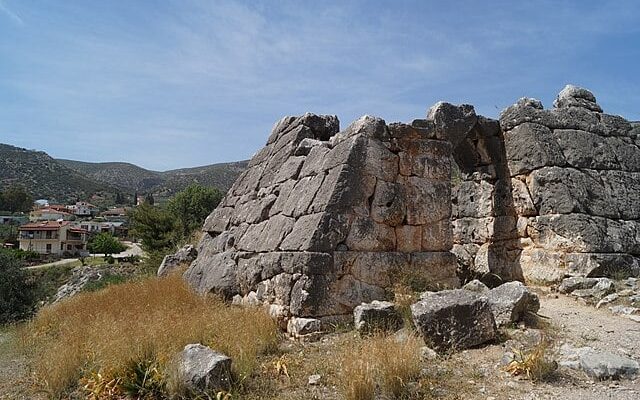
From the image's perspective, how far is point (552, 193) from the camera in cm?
874

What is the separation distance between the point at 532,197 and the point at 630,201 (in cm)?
176

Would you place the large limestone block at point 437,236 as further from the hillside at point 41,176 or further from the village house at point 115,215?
the hillside at point 41,176

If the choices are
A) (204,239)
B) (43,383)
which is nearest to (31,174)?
(204,239)

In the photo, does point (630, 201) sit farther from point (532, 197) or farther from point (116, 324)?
point (116, 324)

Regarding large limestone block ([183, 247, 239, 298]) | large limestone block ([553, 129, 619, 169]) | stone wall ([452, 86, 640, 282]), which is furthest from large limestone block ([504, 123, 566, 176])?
large limestone block ([183, 247, 239, 298])

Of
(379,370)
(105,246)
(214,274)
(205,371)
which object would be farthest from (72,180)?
(379,370)

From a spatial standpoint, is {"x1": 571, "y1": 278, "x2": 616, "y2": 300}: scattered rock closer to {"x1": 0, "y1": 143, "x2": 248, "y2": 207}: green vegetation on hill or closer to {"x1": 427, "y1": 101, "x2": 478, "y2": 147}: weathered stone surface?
{"x1": 427, "y1": 101, "x2": 478, "y2": 147}: weathered stone surface

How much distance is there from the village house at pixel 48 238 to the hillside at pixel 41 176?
2584 centimetres

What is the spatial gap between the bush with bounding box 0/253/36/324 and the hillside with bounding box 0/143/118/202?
251ft

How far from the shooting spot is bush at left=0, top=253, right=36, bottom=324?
48.5 feet

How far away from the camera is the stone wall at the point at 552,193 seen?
27.5ft

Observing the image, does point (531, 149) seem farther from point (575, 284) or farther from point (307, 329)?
point (307, 329)

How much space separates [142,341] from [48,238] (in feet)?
212

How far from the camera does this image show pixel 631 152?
968 cm
